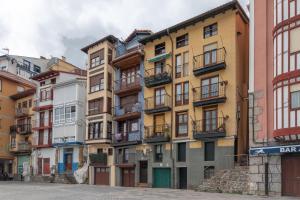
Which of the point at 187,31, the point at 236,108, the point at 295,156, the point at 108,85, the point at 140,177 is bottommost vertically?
the point at 140,177

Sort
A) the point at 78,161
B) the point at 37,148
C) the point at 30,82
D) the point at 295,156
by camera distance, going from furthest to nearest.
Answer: the point at 30,82 < the point at 37,148 < the point at 78,161 < the point at 295,156

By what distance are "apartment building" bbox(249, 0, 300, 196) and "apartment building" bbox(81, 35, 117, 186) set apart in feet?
68.3

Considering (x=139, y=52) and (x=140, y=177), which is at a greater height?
(x=139, y=52)

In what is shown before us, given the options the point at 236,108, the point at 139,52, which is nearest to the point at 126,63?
the point at 139,52

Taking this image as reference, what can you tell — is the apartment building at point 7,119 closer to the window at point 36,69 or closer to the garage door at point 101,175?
the window at point 36,69

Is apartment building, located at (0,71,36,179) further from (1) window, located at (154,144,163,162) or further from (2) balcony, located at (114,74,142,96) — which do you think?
(1) window, located at (154,144,163,162)

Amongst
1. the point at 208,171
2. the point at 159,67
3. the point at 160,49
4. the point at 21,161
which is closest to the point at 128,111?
the point at 159,67

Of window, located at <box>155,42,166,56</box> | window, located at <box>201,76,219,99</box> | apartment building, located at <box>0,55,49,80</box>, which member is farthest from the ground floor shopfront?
apartment building, located at <box>0,55,49,80</box>

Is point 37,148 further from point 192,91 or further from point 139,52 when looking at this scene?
point 192,91

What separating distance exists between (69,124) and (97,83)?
6890 millimetres

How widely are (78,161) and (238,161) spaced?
2314cm

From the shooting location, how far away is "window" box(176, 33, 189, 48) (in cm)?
4172

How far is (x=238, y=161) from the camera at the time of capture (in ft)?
117

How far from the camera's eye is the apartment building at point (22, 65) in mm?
75812
